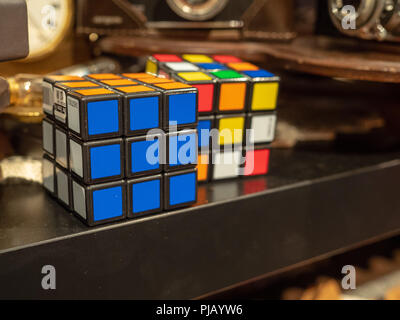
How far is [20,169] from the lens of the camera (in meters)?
0.88

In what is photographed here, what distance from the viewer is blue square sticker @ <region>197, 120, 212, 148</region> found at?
82 cm

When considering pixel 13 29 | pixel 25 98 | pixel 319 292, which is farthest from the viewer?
pixel 319 292

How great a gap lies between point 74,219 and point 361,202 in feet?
1.96

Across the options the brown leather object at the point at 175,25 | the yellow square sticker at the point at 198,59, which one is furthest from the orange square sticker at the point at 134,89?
the brown leather object at the point at 175,25

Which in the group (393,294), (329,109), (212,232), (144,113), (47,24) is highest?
(47,24)

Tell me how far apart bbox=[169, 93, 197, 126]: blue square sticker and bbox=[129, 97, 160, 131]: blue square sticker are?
0.08 feet

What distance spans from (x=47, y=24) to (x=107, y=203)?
77 cm

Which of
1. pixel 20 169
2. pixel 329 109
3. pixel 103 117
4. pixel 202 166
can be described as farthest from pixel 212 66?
pixel 329 109

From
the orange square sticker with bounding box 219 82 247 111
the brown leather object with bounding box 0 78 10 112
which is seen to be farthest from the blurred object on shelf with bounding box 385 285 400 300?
the brown leather object with bounding box 0 78 10 112

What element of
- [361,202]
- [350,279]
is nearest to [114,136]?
[361,202]

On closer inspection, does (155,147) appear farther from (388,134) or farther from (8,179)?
(388,134)

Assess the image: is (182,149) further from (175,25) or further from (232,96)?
(175,25)

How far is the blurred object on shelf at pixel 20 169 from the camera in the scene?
33.8 inches

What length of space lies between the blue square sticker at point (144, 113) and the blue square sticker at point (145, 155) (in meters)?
0.02
